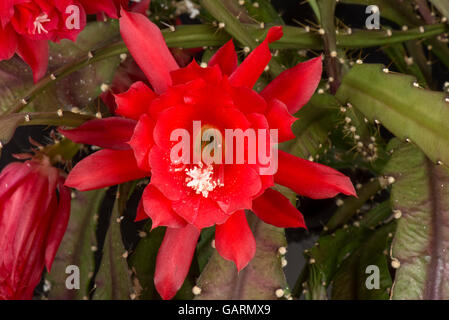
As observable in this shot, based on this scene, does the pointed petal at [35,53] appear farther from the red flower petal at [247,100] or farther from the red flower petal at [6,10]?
the red flower petal at [247,100]

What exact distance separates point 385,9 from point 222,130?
341 mm

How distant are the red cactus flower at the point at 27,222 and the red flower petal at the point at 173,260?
12cm

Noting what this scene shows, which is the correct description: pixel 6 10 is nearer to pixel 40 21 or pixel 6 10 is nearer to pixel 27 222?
pixel 40 21

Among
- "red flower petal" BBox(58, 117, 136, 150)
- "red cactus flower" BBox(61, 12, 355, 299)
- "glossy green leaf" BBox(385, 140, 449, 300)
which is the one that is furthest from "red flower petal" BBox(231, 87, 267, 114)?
"glossy green leaf" BBox(385, 140, 449, 300)

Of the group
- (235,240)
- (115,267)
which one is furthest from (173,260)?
(115,267)

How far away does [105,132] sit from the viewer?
42cm

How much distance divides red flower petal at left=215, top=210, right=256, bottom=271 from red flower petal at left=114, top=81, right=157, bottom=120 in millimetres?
112

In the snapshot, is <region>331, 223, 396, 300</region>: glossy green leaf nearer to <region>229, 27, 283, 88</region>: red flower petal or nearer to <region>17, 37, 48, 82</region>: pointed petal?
<region>229, 27, 283, 88</region>: red flower petal

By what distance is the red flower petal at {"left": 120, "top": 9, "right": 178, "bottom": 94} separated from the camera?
0.40 m

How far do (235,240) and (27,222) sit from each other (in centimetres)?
20

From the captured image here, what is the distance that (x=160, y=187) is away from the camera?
0.37 metres
